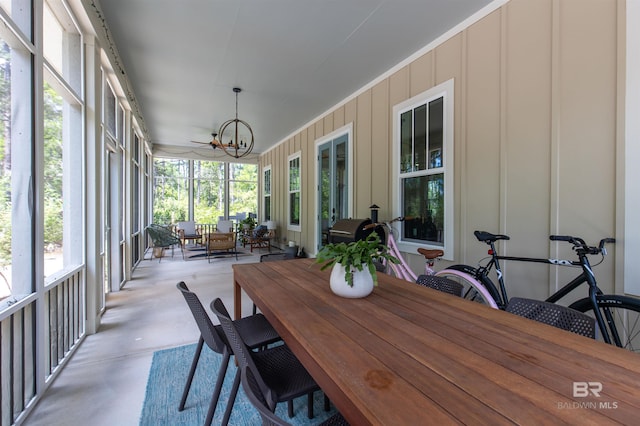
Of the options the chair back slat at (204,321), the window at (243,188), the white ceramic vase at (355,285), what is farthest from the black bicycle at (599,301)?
the window at (243,188)

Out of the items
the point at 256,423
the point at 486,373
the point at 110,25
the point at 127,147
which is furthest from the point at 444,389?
the point at 127,147

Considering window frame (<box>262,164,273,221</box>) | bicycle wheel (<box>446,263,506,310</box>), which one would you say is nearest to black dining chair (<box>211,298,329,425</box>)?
bicycle wheel (<box>446,263,506,310</box>)

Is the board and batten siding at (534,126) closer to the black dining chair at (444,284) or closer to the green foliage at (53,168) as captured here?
the black dining chair at (444,284)

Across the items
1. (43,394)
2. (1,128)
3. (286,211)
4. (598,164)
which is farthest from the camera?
(286,211)

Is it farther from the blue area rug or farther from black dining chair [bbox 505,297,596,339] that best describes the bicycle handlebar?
the blue area rug

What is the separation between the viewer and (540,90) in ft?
7.48

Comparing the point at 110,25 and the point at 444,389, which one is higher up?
the point at 110,25

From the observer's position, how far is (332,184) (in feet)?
17.7

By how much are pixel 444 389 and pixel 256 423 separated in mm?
1355

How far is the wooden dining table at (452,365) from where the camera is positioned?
0.66 m

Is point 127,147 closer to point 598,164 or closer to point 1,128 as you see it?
point 1,128

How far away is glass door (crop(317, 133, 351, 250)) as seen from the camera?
4.99 m

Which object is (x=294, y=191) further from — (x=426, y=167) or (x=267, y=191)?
(x=426, y=167)

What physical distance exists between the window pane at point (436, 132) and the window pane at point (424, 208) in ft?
0.55
